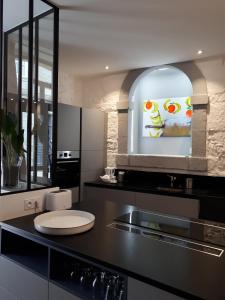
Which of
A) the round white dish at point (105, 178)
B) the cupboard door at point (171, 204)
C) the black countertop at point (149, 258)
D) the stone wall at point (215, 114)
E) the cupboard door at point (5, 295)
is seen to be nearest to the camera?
the black countertop at point (149, 258)

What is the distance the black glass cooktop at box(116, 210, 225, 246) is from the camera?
1.40 metres

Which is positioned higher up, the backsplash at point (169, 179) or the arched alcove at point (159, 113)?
the arched alcove at point (159, 113)

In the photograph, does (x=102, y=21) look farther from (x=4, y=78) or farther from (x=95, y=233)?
(x=95, y=233)

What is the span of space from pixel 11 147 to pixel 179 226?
1.33m

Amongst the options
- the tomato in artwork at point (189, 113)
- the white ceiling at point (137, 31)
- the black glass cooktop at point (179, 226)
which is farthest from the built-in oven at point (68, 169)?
the tomato in artwork at point (189, 113)

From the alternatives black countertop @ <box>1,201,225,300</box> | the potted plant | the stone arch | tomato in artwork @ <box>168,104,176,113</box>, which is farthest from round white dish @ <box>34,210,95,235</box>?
tomato in artwork @ <box>168,104,176,113</box>

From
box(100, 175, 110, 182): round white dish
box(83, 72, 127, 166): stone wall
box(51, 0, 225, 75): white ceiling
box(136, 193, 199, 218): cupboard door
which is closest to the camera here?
box(51, 0, 225, 75): white ceiling

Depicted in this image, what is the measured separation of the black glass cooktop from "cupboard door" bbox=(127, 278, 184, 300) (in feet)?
1.66

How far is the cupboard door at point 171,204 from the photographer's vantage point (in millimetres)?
2760

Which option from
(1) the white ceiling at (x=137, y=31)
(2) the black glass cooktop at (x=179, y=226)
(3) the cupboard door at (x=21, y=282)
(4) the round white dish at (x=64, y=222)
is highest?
(1) the white ceiling at (x=137, y=31)

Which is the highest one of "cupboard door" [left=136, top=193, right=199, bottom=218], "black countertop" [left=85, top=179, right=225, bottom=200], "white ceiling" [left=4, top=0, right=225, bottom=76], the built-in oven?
"white ceiling" [left=4, top=0, right=225, bottom=76]

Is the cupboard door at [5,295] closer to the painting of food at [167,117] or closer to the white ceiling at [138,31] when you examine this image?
the white ceiling at [138,31]

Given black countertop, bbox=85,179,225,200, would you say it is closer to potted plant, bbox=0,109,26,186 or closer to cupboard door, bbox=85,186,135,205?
cupboard door, bbox=85,186,135,205

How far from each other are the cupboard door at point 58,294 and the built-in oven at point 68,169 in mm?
1875
